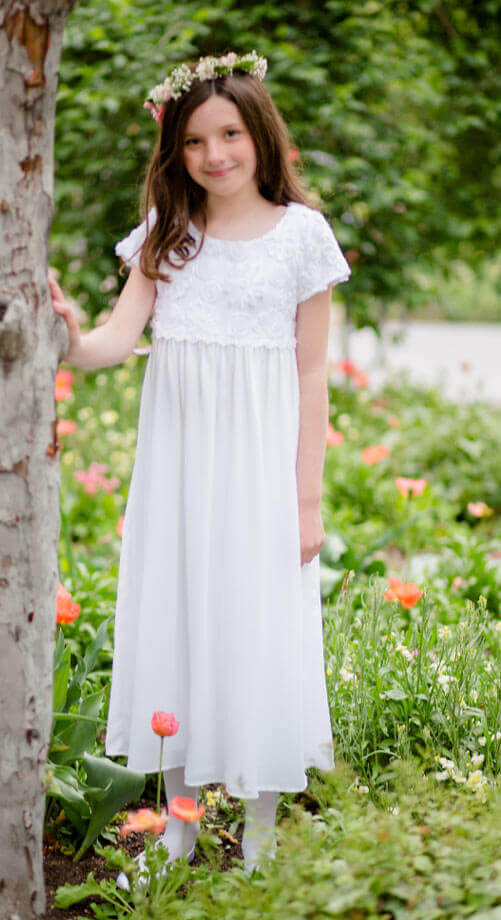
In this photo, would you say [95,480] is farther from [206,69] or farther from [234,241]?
[206,69]

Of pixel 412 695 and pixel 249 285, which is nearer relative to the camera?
pixel 249 285

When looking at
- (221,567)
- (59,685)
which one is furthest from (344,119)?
(59,685)

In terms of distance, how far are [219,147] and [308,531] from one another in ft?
2.54

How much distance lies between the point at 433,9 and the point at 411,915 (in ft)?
16.2

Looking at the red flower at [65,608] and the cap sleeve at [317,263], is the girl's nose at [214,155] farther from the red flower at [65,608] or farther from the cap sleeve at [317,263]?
the red flower at [65,608]

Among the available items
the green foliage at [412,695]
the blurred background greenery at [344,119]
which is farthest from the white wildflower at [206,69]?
the blurred background greenery at [344,119]

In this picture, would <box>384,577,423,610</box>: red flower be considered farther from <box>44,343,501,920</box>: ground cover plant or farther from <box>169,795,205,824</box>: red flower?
<box>169,795,205,824</box>: red flower

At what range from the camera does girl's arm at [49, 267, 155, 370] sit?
1.57m

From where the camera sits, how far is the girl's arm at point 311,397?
179 cm

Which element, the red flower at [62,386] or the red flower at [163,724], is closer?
the red flower at [163,724]

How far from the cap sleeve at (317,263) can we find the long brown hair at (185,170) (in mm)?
131

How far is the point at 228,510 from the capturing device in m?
1.76

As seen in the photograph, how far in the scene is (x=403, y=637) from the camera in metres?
2.35

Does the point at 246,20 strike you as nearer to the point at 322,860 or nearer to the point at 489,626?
the point at 489,626
